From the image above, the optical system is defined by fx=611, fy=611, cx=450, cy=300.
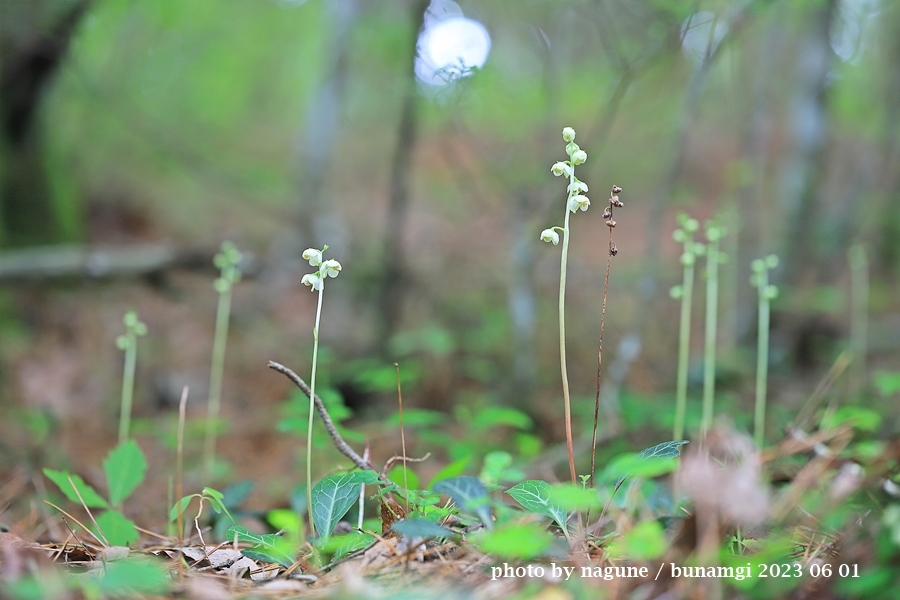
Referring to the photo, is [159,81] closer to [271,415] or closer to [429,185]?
[429,185]

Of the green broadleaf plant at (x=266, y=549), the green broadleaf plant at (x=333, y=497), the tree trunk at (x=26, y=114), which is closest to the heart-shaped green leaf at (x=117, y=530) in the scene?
the green broadleaf plant at (x=266, y=549)

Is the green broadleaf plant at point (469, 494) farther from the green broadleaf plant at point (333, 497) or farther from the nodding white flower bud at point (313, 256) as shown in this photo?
the nodding white flower bud at point (313, 256)

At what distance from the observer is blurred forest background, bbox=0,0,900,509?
401 centimetres

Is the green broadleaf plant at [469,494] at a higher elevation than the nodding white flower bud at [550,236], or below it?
below

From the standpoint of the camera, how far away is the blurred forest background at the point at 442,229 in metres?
4.01

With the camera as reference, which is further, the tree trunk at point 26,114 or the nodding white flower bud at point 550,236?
the tree trunk at point 26,114

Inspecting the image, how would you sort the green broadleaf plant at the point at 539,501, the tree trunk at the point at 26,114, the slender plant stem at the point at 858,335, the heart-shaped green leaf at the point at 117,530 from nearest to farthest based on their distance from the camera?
the green broadleaf plant at the point at 539,501 → the heart-shaped green leaf at the point at 117,530 → the slender plant stem at the point at 858,335 → the tree trunk at the point at 26,114

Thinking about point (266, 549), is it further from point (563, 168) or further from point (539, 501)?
point (563, 168)

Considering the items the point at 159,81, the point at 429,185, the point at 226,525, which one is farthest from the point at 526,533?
the point at 429,185

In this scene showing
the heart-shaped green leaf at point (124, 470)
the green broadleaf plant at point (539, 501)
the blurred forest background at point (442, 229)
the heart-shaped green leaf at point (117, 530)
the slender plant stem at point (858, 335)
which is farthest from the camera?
the blurred forest background at point (442, 229)

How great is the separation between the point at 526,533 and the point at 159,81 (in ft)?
24.7

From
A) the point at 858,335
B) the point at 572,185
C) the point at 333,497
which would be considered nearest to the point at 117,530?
the point at 333,497

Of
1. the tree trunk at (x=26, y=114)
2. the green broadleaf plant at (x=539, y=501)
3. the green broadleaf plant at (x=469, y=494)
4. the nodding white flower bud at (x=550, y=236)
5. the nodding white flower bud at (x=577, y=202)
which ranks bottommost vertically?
the green broadleaf plant at (x=539, y=501)

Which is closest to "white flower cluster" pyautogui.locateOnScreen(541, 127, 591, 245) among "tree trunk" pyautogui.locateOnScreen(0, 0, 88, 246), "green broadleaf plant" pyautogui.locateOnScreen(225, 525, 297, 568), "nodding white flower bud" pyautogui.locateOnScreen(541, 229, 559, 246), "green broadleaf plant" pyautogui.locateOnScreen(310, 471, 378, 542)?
"nodding white flower bud" pyautogui.locateOnScreen(541, 229, 559, 246)
